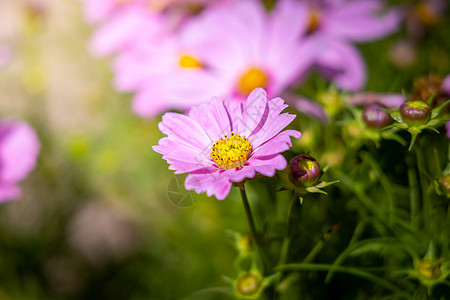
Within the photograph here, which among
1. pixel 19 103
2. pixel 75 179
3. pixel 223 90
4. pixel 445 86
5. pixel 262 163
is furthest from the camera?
pixel 19 103

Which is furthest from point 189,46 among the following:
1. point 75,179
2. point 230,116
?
point 75,179

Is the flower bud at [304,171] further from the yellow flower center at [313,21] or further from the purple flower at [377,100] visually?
the yellow flower center at [313,21]

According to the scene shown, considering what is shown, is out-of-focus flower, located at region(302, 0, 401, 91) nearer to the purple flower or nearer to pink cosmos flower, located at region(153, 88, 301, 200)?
the purple flower

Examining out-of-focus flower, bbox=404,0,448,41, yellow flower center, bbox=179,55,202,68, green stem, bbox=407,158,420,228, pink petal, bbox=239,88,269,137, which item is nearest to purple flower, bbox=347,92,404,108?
green stem, bbox=407,158,420,228

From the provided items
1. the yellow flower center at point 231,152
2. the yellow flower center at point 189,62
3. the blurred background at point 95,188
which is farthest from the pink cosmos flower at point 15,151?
the yellow flower center at point 231,152

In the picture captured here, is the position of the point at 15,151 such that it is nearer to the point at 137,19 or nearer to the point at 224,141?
the point at 137,19

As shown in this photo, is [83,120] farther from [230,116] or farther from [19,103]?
[230,116]

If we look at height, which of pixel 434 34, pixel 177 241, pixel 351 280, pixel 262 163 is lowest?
pixel 177 241
